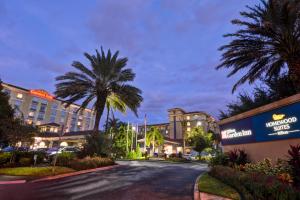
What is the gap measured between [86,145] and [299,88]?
18.4 metres

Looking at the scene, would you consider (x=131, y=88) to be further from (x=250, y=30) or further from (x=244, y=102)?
(x=250, y=30)

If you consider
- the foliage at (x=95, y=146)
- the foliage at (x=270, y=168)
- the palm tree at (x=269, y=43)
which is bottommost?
the foliage at (x=270, y=168)

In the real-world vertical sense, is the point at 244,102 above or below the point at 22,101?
below

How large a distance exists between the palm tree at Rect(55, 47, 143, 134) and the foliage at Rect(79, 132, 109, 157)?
129 cm

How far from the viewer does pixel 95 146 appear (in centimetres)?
2152

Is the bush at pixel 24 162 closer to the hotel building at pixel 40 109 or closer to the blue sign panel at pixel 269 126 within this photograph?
the blue sign panel at pixel 269 126

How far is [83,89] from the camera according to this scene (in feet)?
77.1

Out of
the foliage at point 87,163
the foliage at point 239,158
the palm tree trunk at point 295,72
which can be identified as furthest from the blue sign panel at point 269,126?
the foliage at point 87,163

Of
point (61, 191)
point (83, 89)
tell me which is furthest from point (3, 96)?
point (61, 191)

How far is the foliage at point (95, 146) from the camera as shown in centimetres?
2119

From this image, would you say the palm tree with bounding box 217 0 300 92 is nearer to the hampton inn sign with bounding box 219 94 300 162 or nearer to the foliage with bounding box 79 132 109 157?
the hampton inn sign with bounding box 219 94 300 162

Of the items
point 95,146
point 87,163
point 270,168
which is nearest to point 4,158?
point 87,163

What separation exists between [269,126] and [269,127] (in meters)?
0.06

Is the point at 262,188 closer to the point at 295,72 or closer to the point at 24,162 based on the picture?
the point at 295,72
